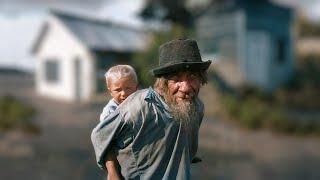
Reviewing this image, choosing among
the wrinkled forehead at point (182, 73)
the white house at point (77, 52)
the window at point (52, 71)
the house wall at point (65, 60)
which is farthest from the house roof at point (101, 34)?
the wrinkled forehead at point (182, 73)

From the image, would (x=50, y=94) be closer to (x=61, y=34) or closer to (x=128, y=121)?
(x=61, y=34)

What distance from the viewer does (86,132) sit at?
1831 centimetres

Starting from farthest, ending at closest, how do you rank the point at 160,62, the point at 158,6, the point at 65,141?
the point at 158,6, the point at 65,141, the point at 160,62

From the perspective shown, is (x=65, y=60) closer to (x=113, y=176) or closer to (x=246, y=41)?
(x=246, y=41)

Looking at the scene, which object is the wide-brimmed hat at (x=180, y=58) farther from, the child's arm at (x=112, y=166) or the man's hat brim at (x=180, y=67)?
the child's arm at (x=112, y=166)

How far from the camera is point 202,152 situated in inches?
611

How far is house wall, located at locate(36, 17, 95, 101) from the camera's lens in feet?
79.9

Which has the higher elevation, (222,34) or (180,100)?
(222,34)

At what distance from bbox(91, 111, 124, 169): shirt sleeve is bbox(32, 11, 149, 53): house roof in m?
21.5

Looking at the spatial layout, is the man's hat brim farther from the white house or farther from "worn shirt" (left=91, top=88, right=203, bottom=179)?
the white house

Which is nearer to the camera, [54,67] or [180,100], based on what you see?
[180,100]

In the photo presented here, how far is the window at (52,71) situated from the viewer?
25844 mm

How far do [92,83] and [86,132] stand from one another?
618 centimetres

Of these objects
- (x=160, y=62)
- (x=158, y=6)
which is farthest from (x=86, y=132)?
(x=160, y=62)
